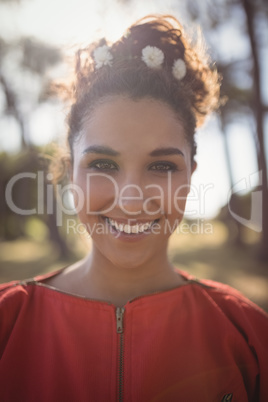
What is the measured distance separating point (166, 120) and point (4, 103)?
547 centimetres

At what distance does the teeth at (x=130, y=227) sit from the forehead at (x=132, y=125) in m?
0.32

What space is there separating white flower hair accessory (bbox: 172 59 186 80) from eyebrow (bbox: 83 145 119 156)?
1.75 feet

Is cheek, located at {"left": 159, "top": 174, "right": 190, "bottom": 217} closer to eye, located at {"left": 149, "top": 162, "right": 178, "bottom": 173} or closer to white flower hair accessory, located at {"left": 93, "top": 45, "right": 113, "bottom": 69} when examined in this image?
eye, located at {"left": 149, "top": 162, "right": 178, "bottom": 173}

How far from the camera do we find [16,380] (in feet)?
4.02

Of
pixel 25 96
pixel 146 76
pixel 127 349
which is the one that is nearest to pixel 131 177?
pixel 146 76

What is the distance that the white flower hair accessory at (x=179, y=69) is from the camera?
5.02ft

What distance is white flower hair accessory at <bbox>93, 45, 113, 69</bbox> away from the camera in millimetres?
1489

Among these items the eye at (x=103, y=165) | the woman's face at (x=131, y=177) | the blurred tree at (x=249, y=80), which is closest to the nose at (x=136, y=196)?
the woman's face at (x=131, y=177)

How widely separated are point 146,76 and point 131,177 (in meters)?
0.49

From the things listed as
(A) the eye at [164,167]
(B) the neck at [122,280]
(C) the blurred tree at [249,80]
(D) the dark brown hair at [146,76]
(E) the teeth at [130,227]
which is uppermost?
(C) the blurred tree at [249,80]

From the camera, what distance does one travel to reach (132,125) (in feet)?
4.31

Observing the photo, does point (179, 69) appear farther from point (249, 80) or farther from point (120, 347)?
point (249, 80)

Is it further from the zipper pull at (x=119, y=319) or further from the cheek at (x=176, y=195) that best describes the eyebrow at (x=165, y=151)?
the zipper pull at (x=119, y=319)

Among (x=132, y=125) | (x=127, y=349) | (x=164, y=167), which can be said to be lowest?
(x=127, y=349)
